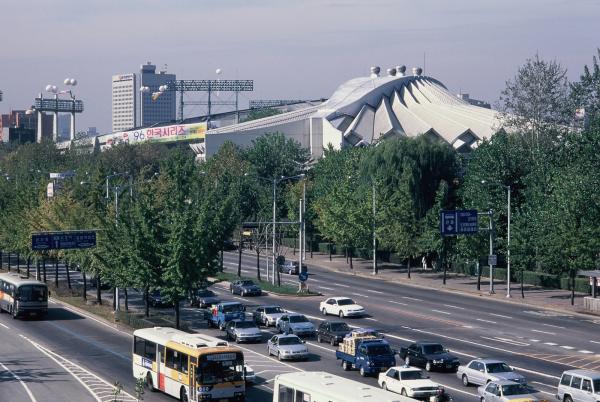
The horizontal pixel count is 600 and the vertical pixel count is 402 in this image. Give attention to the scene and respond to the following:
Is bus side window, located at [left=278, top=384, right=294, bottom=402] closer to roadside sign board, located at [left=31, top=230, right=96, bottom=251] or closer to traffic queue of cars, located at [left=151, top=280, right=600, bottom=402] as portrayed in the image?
traffic queue of cars, located at [left=151, top=280, right=600, bottom=402]

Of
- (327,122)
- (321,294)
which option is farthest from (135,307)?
(327,122)

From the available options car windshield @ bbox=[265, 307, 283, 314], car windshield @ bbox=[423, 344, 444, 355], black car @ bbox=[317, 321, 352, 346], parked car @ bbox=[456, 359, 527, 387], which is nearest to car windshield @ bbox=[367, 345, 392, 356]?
car windshield @ bbox=[423, 344, 444, 355]

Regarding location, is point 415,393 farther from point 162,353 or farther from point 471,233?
point 471,233

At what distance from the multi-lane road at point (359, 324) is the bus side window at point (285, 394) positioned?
703 centimetres

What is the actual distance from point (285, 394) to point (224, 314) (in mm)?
28218

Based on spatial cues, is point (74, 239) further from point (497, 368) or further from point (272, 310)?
point (497, 368)

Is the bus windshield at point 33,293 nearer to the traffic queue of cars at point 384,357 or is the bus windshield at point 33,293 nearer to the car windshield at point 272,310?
the traffic queue of cars at point 384,357

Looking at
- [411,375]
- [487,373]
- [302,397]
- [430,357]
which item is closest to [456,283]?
[430,357]

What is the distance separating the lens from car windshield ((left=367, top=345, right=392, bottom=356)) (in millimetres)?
46406

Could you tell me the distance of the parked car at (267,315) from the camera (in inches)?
2464

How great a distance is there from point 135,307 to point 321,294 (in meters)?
15.8

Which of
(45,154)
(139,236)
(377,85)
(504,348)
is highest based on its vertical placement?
(377,85)

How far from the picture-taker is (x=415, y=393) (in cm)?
3944

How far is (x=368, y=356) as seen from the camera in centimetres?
4622
